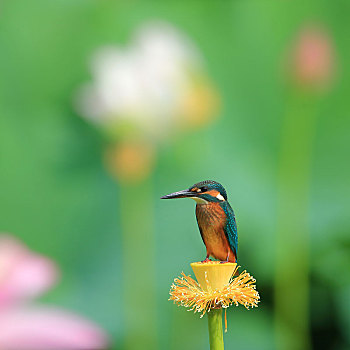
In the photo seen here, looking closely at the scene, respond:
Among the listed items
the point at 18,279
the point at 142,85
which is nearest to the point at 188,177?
the point at 142,85

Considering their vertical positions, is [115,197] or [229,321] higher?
[115,197]

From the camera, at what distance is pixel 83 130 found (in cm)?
77

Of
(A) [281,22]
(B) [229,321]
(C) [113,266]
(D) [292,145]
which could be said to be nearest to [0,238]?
(C) [113,266]

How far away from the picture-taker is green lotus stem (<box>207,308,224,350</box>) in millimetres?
102

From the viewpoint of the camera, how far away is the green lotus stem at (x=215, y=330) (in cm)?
10

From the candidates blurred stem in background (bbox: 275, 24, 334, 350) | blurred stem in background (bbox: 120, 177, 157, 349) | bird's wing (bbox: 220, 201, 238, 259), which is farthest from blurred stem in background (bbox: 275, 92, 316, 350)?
bird's wing (bbox: 220, 201, 238, 259)

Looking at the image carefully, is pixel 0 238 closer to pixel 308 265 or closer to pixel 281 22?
pixel 308 265

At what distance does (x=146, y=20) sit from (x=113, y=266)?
39cm

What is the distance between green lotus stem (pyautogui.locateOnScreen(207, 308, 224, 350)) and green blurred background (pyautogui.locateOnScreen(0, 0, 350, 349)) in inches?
20.0

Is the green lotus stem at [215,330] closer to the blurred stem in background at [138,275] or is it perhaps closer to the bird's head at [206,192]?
the bird's head at [206,192]

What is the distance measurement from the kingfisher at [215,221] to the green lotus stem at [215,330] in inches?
0.6

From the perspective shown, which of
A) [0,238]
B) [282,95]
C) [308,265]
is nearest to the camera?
[0,238]

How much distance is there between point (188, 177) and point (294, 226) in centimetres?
15

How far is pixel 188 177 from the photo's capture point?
2.46 feet
